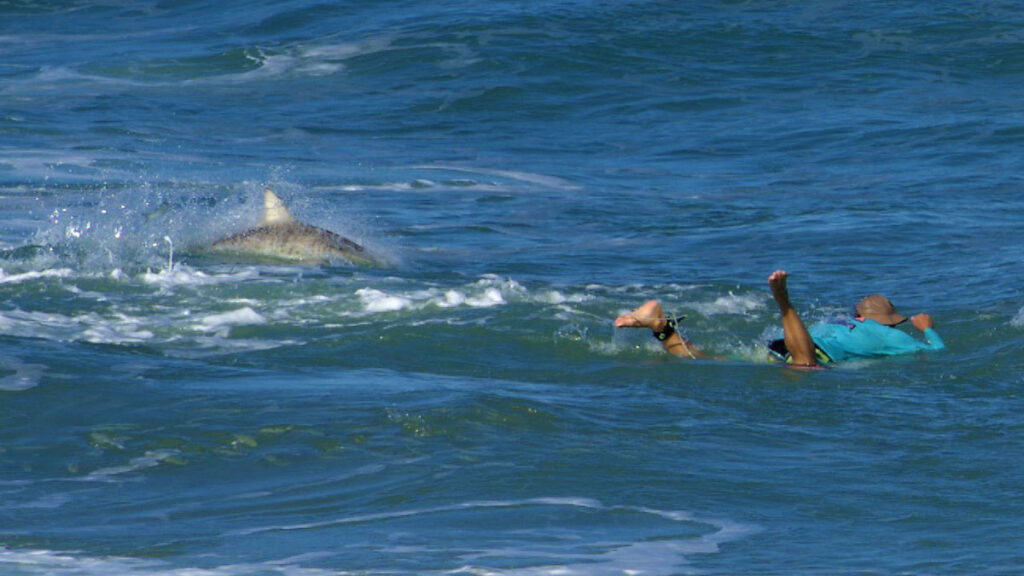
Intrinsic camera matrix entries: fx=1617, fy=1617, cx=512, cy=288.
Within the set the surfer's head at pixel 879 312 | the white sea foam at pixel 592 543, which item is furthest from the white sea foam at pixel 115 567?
the surfer's head at pixel 879 312

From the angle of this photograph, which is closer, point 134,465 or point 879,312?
point 134,465

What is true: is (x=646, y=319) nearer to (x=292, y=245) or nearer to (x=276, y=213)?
(x=292, y=245)

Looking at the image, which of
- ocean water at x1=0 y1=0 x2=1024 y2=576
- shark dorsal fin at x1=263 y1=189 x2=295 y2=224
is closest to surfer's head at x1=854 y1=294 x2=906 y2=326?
ocean water at x1=0 y1=0 x2=1024 y2=576

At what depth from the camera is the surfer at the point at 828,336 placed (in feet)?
30.6

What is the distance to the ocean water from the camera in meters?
6.18

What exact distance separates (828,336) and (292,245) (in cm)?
490

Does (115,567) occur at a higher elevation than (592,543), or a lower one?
higher

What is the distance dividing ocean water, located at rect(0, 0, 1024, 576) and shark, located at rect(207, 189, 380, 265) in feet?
0.95

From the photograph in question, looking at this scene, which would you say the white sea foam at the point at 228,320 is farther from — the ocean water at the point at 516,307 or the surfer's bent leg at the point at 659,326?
the surfer's bent leg at the point at 659,326

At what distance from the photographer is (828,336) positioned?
9789 millimetres

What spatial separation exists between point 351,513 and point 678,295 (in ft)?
19.5

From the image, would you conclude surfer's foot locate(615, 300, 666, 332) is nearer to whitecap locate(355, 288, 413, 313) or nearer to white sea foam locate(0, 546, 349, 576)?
whitecap locate(355, 288, 413, 313)

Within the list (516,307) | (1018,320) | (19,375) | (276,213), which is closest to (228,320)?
(516,307)

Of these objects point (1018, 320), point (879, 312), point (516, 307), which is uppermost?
point (879, 312)
